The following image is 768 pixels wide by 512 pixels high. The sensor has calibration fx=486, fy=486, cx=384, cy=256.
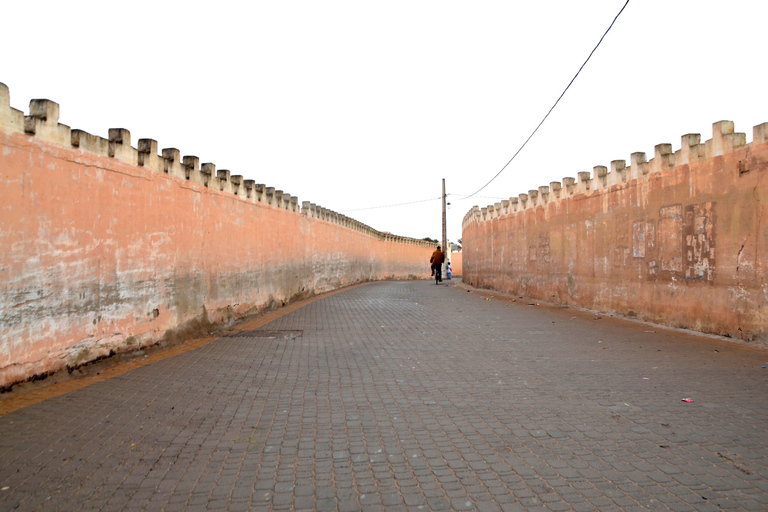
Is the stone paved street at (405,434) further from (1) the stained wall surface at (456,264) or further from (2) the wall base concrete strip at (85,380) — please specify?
(1) the stained wall surface at (456,264)

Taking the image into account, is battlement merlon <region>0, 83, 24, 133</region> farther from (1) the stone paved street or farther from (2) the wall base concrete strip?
(1) the stone paved street

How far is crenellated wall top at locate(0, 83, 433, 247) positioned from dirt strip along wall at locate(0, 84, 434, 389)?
2 cm

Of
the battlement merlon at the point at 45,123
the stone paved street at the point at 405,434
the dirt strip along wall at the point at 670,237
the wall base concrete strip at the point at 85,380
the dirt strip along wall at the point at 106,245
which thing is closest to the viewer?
the stone paved street at the point at 405,434

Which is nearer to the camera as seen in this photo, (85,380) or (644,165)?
(85,380)

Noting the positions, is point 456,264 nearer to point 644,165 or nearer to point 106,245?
point 644,165

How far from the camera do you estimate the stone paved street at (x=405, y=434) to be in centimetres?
314

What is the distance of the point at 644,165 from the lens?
36.2 feet

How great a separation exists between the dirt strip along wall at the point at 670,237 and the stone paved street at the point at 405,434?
1703mm

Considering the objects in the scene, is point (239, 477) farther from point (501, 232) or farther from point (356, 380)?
point (501, 232)

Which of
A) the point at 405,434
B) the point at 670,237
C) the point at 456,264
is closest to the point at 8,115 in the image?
the point at 405,434

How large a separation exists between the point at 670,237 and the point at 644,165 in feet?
6.21

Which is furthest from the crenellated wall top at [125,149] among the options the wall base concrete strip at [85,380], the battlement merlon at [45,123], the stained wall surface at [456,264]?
the stained wall surface at [456,264]

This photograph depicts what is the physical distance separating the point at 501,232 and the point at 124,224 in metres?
15.3

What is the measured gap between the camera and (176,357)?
762 cm
